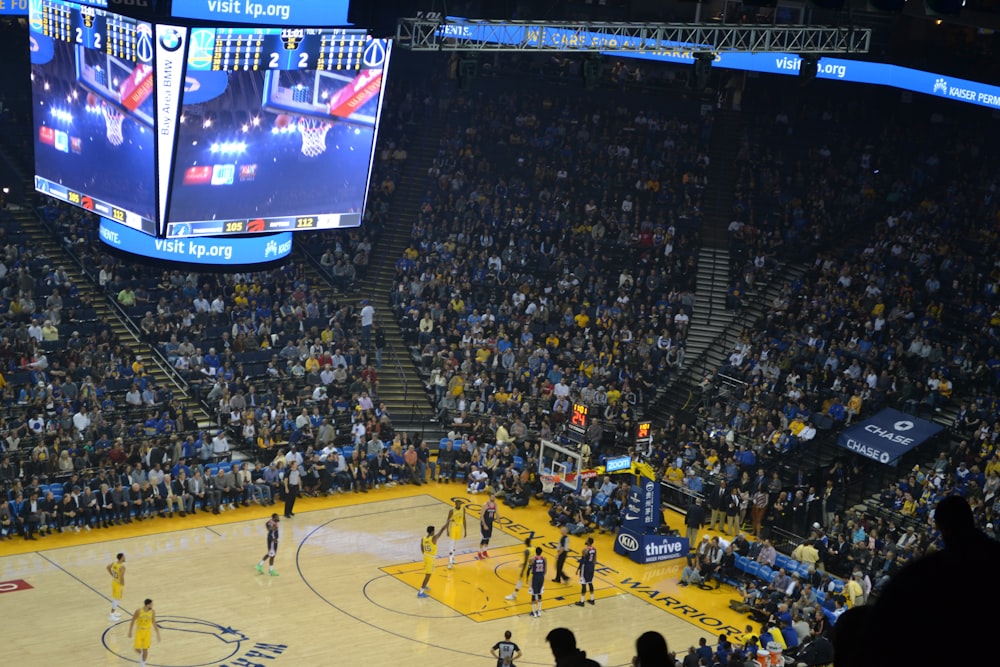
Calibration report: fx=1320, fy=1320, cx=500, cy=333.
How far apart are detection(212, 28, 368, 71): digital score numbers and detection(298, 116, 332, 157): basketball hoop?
4.62 ft

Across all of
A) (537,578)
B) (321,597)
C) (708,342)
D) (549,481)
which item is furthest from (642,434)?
(708,342)

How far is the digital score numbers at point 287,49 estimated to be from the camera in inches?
1033

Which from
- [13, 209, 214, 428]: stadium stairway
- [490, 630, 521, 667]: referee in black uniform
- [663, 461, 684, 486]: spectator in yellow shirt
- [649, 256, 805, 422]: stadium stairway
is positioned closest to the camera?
[490, 630, 521, 667]: referee in black uniform

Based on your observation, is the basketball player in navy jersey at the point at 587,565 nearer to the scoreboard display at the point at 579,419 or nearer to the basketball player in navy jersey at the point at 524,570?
the basketball player in navy jersey at the point at 524,570

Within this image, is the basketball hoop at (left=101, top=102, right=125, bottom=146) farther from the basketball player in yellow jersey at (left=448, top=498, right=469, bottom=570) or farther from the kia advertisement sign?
the kia advertisement sign

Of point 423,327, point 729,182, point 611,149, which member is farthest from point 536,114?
point 423,327

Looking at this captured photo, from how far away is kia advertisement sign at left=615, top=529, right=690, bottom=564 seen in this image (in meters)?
29.4

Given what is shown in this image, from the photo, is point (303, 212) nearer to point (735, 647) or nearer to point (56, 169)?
point (56, 169)

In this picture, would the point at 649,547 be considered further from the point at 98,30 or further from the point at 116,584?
the point at 98,30

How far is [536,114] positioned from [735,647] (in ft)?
77.8

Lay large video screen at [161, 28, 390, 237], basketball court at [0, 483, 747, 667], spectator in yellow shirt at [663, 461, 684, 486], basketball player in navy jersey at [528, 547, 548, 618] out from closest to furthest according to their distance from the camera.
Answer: basketball court at [0, 483, 747, 667] < basketball player in navy jersey at [528, 547, 548, 618] < large video screen at [161, 28, 390, 237] < spectator in yellow shirt at [663, 461, 684, 486]

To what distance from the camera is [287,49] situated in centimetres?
2697

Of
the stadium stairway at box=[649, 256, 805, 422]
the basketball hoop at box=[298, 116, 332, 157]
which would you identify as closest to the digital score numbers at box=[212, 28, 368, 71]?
the basketball hoop at box=[298, 116, 332, 157]

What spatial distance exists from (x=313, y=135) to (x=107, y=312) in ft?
31.0
